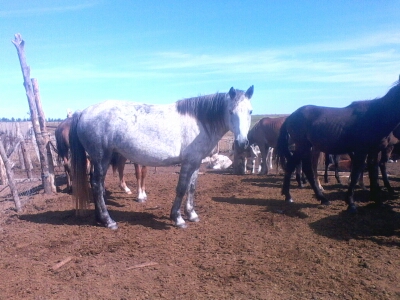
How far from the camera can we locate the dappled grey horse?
5.03m

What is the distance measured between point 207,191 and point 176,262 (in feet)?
13.6

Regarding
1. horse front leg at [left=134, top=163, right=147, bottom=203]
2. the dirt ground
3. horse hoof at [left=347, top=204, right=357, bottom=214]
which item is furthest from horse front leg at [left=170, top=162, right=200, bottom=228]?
horse hoof at [left=347, top=204, right=357, bottom=214]

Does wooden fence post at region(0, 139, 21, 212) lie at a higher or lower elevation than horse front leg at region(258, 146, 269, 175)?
higher

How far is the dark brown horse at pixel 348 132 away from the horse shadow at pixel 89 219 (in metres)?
2.90

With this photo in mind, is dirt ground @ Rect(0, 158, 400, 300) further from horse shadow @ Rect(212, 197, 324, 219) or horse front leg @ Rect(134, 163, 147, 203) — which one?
horse front leg @ Rect(134, 163, 147, 203)

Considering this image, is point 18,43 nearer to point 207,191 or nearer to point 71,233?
point 71,233

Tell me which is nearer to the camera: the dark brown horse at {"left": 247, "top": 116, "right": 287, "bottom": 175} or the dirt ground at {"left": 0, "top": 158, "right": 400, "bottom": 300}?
the dirt ground at {"left": 0, "top": 158, "right": 400, "bottom": 300}

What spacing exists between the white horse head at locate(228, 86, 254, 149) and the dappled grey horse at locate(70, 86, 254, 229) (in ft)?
0.05

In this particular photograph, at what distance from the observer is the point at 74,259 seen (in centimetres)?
404

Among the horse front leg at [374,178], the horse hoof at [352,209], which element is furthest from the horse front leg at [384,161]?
the horse hoof at [352,209]

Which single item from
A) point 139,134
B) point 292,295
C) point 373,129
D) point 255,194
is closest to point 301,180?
point 255,194

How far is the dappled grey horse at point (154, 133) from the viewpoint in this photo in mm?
5027

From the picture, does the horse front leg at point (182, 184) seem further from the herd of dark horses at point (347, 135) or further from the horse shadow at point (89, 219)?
the herd of dark horses at point (347, 135)

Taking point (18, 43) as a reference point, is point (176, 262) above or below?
below
